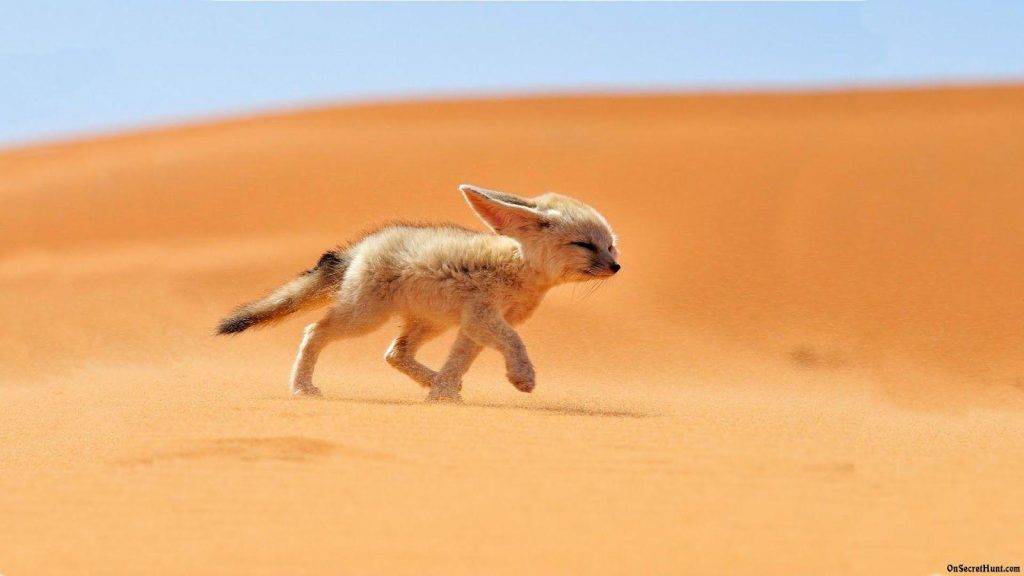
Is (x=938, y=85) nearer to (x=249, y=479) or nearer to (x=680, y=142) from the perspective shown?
(x=680, y=142)

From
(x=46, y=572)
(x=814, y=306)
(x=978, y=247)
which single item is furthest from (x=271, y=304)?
(x=978, y=247)

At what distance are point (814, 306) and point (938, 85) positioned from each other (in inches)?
578

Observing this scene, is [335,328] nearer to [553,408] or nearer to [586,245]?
[553,408]

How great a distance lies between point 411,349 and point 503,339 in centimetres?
135

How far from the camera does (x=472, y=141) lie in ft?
85.3

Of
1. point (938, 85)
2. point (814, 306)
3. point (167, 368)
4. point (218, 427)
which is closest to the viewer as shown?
point (218, 427)

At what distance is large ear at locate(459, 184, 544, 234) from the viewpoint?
7695 millimetres

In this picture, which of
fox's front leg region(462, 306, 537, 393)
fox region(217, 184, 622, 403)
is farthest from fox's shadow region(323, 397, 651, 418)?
fox region(217, 184, 622, 403)

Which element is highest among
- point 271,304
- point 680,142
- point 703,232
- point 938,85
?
point 938,85

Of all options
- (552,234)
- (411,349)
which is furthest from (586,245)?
(411,349)

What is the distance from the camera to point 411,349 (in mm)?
8469

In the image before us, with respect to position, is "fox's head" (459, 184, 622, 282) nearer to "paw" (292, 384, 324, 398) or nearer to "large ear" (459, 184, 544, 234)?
"large ear" (459, 184, 544, 234)

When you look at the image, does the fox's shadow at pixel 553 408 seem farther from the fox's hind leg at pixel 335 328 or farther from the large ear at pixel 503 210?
the large ear at pixel 503 210

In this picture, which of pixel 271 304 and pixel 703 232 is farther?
pixel 703 232
